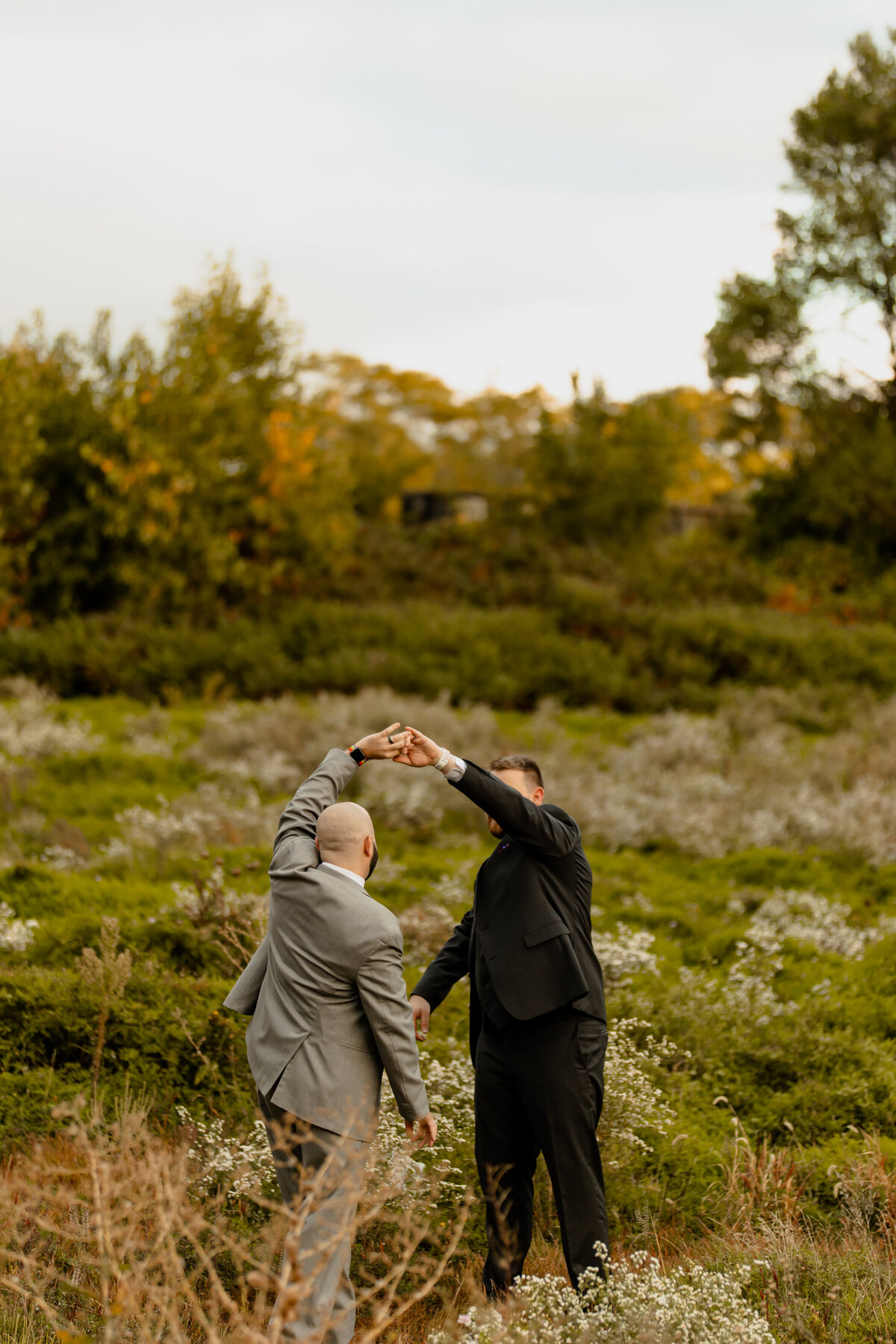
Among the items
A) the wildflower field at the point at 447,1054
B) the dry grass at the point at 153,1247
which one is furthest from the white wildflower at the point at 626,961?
the dry grass at the point at 153,1247

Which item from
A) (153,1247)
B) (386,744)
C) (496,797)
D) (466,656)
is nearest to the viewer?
(153,1247)

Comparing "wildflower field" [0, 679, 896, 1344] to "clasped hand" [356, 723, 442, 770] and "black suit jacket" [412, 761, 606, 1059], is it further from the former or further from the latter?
"clasped hand" [356, 723, 442, 770]

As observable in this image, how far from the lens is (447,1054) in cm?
537

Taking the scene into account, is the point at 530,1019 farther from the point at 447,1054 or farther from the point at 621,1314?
the point at 447,1054

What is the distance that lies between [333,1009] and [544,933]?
30.9 inches

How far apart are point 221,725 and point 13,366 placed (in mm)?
8475

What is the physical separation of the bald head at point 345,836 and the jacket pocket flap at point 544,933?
25.1 inches

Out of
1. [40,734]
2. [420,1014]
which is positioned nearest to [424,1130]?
[420,1014]

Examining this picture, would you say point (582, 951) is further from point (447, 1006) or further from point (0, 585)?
point (0, 585)

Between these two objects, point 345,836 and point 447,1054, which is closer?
point 345,836

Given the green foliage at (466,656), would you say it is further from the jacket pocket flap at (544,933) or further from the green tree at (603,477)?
the jacket pocket flap at (544,933)

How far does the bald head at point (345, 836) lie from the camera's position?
3537mm

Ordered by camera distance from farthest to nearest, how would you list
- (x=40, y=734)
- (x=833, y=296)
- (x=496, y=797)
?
(x=833, y=296)
(x=40, y=734)
(x=496, y=797)

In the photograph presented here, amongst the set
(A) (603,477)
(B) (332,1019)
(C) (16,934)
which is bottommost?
(C) (16,934)
